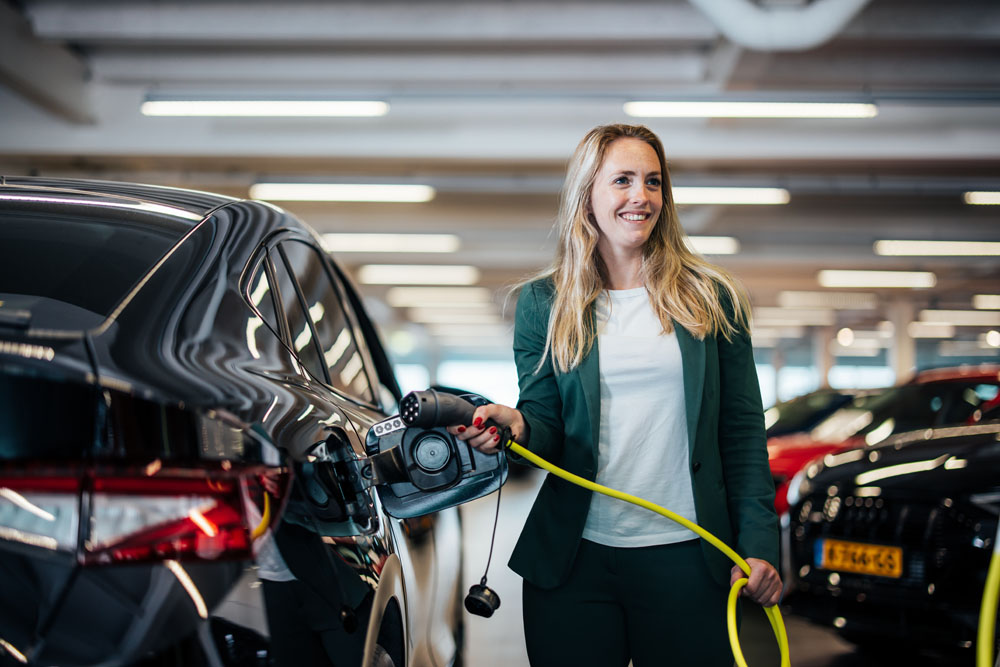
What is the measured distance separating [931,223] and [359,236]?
9472 millimetres

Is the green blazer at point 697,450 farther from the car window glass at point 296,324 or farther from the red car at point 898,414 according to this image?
the red car at point 898,414

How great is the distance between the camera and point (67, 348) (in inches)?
43.3

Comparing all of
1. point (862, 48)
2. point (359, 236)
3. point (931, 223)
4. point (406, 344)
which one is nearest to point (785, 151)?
point (862, 48)

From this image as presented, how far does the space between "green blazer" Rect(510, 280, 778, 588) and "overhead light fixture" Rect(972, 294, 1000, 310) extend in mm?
21939

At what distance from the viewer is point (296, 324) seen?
1843 mm

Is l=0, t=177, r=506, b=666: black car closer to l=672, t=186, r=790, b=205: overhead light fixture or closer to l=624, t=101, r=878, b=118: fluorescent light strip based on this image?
l=624, t=101, r=878, b=118: fluorescent light strip

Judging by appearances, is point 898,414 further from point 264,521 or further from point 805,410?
point 264,521

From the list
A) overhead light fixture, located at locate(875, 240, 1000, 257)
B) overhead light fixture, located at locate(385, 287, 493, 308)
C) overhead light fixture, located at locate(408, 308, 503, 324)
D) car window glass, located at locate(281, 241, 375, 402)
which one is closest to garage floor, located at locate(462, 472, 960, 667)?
car window glass, located at locate(281, 241, 375, 402)

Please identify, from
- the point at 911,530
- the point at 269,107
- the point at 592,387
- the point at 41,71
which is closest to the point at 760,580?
the point at 592,387

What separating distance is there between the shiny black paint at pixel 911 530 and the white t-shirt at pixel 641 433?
6.75 ft

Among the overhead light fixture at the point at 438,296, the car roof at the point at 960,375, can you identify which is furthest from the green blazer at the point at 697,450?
the overhead light fixture at the point at 438,296

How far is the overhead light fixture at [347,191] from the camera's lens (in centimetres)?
1076

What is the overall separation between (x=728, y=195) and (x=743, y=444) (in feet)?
30.7

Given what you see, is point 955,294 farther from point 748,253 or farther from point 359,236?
point 359,236
